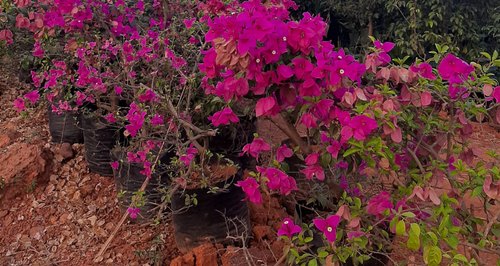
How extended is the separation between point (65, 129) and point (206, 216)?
178 centimetres

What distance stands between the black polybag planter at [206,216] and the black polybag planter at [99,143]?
1033 millimetres

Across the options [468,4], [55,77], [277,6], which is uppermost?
[277,6]

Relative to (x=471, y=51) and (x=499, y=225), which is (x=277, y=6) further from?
(x=471, y=51)

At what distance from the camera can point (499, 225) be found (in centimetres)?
171

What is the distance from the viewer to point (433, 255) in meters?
1.44

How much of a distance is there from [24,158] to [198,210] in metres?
1.55

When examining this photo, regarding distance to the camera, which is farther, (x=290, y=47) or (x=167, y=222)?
(x=167, y=222)

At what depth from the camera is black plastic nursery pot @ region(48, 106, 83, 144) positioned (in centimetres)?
398

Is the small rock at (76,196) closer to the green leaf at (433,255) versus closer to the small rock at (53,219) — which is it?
the small rock at (53,219)

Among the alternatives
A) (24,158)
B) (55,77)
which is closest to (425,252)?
(55,77)

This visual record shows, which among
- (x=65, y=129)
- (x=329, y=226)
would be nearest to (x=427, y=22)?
(x=65, y=129)

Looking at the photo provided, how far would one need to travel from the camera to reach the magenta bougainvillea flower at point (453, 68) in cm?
160

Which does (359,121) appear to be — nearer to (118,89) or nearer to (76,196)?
(118,89)

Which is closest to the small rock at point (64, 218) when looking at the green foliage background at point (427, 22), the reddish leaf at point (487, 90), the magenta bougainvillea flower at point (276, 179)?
the magenta bougainvillea flower at point (276, 179)
